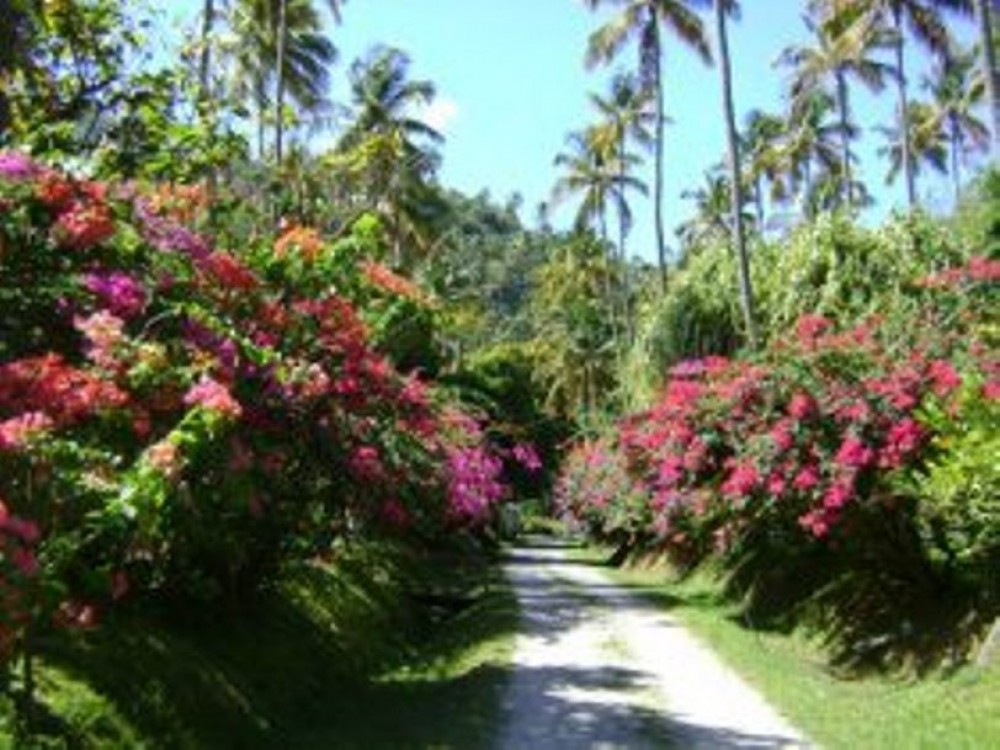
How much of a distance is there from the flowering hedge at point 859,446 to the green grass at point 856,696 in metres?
1.52

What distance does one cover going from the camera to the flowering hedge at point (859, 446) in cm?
1672

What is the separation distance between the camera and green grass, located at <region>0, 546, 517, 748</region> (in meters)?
12.2

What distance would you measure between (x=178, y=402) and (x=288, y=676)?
25.1 feet

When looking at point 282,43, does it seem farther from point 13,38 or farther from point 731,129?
point 13,38

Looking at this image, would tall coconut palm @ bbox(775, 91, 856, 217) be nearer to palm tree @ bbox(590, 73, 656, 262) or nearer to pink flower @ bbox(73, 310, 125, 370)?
palm tree @ bbox(590, 73, 656, 262)

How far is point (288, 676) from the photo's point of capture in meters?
17.1

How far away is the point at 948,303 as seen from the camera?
21.5 meters

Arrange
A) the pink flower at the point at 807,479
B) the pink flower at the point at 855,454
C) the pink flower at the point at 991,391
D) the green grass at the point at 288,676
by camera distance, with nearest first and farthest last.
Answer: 1. the green grass at the point at 288,676
2. the pink flower at the point at 991,391
3. the pink flower at the point at 855,454
4. the pink flower at the point at 807,479

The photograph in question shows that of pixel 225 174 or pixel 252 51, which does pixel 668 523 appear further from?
pixel 252 51

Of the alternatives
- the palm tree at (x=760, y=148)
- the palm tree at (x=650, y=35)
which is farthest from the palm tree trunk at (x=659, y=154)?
the palm tree at (x=760, y=148)

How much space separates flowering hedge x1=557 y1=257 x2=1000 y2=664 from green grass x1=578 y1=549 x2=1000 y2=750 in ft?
4.99

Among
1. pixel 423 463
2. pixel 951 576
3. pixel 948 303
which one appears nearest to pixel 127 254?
pixel 423 463

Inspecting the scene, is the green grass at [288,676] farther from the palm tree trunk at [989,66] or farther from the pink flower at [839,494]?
the palm tree trunk at [989,66]

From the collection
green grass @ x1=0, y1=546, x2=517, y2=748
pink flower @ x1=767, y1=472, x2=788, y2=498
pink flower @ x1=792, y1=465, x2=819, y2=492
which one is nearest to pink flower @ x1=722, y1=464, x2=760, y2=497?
pink flower @ x1=767, y1=472, x2=788, y2=498
